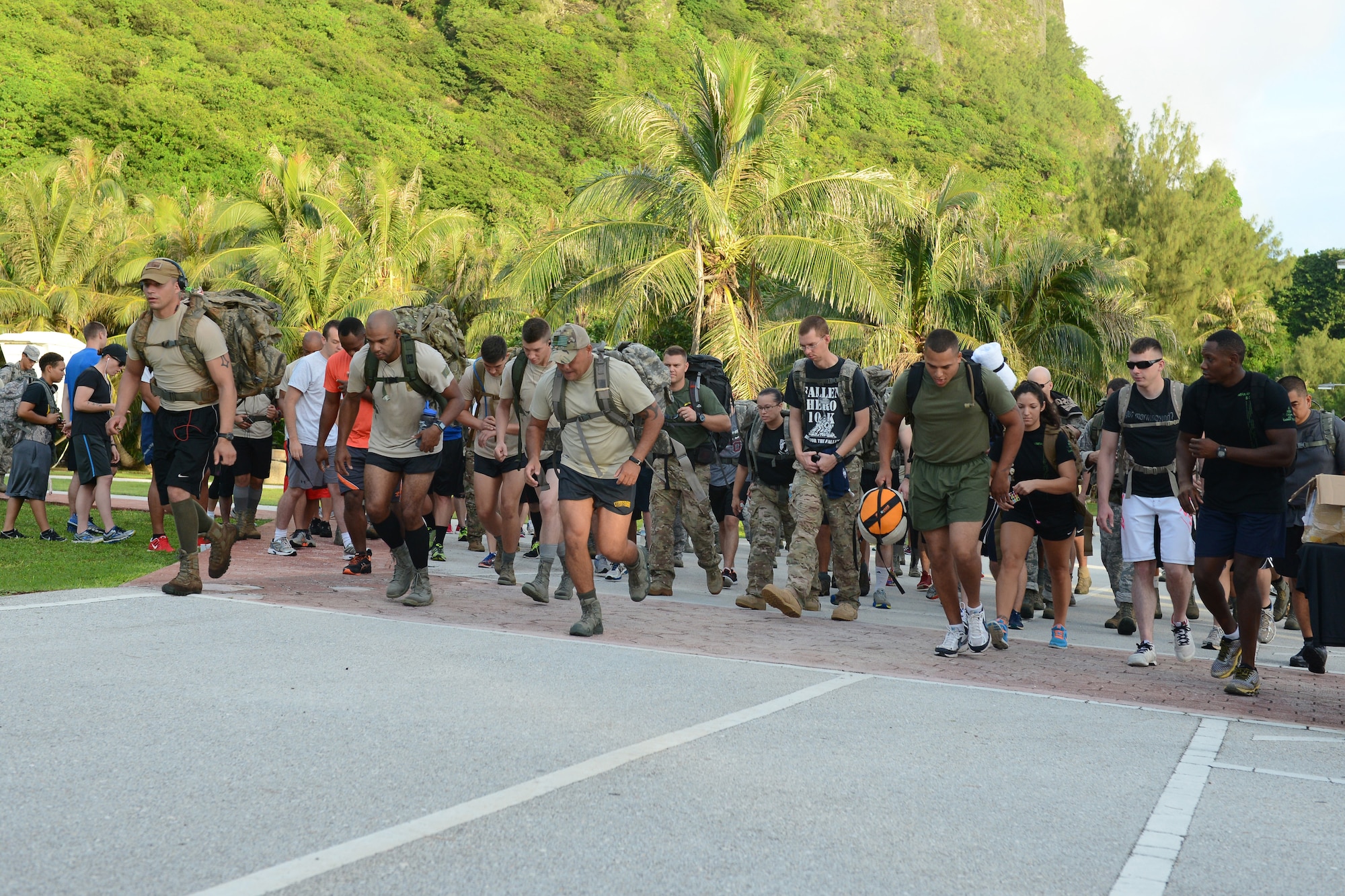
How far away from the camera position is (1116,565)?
10.7 m

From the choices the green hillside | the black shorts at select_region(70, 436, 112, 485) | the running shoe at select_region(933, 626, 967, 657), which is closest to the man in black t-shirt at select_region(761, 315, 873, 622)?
the running shoe at select_region(933, 626, 967, 657)

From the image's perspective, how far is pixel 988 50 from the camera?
431 feet

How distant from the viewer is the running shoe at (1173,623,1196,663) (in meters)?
8.28

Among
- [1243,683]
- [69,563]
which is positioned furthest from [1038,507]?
[69,563]

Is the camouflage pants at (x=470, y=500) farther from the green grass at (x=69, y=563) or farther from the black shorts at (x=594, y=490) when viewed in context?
the black shorts at (x=594, y=490)

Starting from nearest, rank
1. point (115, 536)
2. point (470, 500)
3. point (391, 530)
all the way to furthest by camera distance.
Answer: point (391, 530) < point (115, 536) < point (470, 500)

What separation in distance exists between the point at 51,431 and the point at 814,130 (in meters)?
62.2

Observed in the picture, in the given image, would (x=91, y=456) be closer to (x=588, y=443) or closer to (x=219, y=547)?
(x=219, y=547)

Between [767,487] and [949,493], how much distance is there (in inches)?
103

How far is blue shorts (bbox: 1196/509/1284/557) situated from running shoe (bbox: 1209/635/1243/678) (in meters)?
0.72

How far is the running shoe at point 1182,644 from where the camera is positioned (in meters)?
8.28

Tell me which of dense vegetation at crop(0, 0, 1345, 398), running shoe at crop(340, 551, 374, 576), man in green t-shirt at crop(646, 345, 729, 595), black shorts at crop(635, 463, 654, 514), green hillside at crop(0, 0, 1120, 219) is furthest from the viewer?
green hillside at crop(0, 0, 1120, 219)

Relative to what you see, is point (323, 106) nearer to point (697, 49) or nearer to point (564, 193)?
point (564, 193)

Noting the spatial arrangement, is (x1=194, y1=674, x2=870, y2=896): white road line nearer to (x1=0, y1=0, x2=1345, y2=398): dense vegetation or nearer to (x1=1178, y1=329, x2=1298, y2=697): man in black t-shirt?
(x1=1178, y1=329, x2=1298, y2=697): man in black t-shirt
